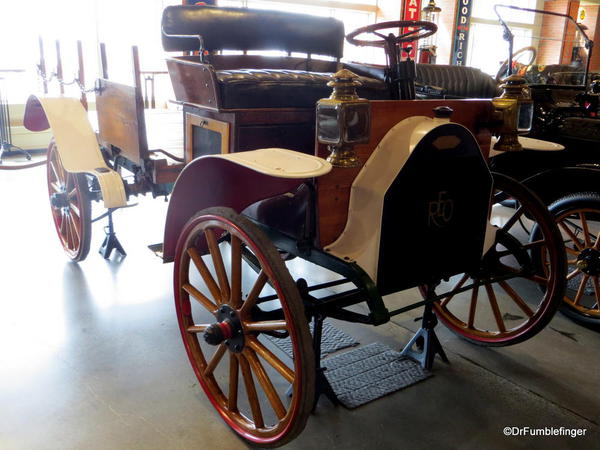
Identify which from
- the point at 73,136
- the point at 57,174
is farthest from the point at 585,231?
the point at 57,174

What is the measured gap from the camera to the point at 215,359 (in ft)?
5.45

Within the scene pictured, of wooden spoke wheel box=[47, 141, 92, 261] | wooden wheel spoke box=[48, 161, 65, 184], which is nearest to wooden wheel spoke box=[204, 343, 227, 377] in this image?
wooden spoke wheel box=[47, 141, 92, 261]

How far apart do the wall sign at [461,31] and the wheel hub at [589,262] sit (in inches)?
396

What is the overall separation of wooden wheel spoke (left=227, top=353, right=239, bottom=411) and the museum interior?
0.01m

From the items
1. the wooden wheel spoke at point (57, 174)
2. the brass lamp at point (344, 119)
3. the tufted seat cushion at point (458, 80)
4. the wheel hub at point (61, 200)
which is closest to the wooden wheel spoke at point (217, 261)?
the brass lamp at point (344, 119)

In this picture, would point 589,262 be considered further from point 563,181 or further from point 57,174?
point 57,174

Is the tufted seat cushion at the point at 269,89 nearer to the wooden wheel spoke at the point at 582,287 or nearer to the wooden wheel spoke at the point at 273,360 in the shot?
the wooden wheel spoke at the point at 273,360

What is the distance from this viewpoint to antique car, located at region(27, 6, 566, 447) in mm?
1372

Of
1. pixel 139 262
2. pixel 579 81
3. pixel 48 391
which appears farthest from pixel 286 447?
pixel 579 81

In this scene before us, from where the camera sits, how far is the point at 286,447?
5.35 feet

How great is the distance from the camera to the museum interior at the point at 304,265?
4.91 feet

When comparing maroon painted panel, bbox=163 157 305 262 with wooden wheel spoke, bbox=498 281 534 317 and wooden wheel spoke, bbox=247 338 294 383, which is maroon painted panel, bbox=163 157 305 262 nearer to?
wooden wheel spoke, bbox=247 338 294 383

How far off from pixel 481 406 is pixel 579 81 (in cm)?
332

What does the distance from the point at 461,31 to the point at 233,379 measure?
11811 mm
